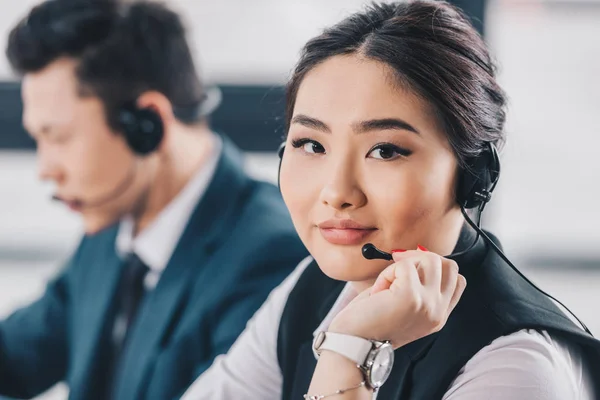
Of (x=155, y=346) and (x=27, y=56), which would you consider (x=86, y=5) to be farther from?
(x=155, y=346)

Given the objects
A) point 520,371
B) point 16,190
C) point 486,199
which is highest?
point 486,199

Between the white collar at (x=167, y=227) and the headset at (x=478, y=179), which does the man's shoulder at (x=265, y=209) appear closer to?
the white collar at (x=167, y=227)

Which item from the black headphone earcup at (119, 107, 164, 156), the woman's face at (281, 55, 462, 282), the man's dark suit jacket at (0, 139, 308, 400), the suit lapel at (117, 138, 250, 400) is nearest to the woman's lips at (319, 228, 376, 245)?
the woman's face at (281, 55, 462, 282)

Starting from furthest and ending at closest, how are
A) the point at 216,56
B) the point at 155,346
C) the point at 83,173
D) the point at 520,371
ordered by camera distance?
the point at 216,56 < the point at 83,173 < the point at 155,346 < the point at 520,371

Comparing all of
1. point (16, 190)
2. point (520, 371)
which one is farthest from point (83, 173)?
point (16, 190)

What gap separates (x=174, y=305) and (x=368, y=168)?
2.33ft

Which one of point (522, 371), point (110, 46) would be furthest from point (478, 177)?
point (110, 46)

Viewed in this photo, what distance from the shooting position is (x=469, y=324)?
92 centimetres

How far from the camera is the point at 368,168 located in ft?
2.95

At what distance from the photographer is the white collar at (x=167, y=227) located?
1.62 metres

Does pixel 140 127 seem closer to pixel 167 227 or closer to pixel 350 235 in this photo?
pixel 167 227

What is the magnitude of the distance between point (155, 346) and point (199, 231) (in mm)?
233

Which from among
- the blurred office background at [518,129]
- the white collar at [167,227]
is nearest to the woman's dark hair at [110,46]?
the white collar at [167,227]

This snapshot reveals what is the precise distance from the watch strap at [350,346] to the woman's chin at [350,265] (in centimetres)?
9
